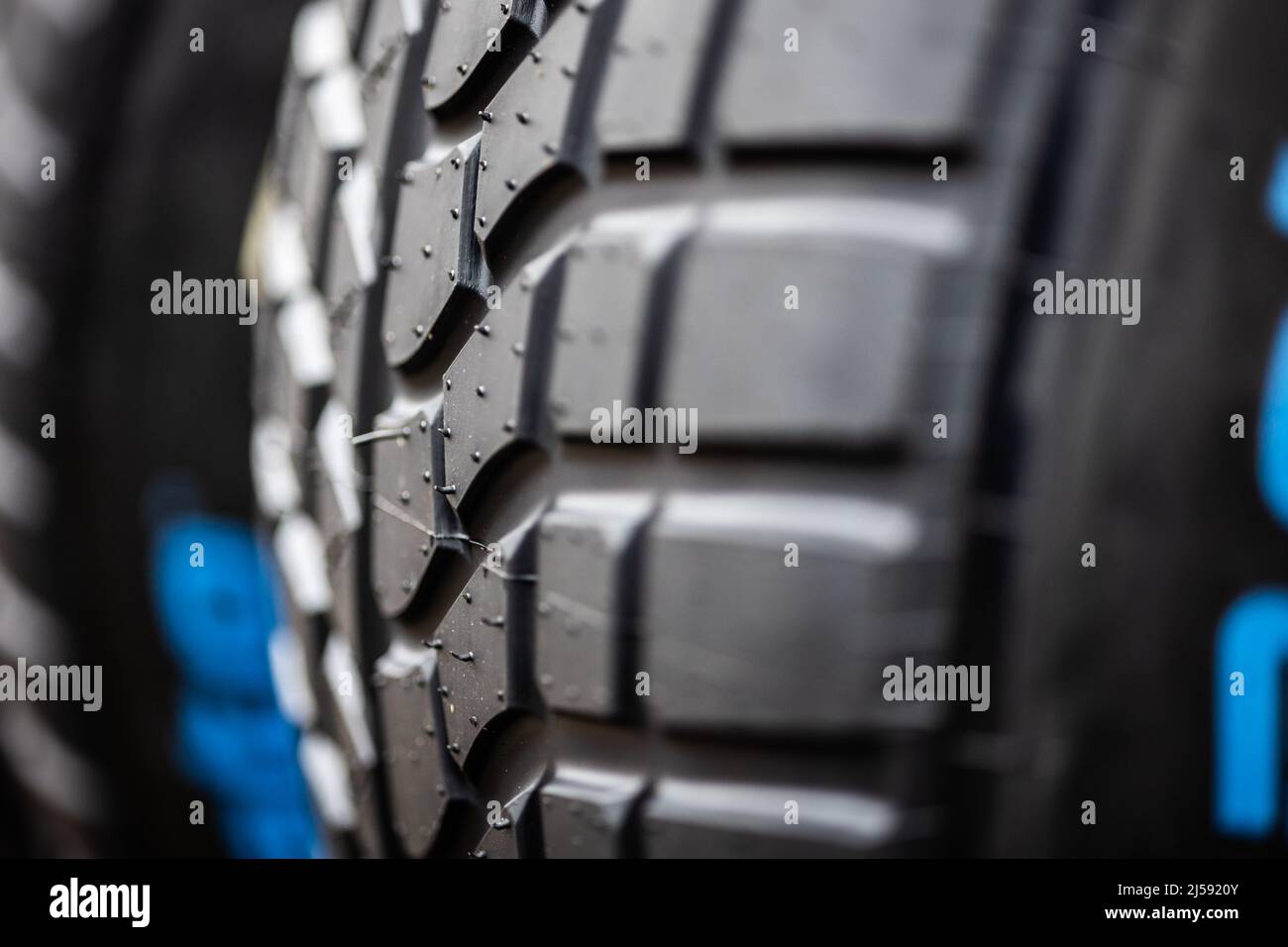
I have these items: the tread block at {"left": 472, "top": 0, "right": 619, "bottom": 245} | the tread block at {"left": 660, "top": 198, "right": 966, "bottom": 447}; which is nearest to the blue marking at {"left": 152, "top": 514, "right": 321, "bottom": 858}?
the tread block at {"left": 472, "top": 0, "right": 619, "bottom": 245}

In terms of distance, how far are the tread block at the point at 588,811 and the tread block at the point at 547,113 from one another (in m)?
0.31

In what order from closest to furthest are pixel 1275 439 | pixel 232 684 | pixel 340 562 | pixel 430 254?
pixel 1275 439 < pixel 430 254 < pixel 340 562 < pixel 232 684

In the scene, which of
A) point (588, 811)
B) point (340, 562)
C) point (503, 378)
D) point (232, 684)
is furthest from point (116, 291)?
point (588, 811)

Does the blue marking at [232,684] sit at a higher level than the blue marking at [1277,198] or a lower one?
lower

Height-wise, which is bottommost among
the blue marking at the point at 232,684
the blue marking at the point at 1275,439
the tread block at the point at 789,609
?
the blue marking at the point at 232,684

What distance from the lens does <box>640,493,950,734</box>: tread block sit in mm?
624

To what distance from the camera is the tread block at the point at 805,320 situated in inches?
24.2

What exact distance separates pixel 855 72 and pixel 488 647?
0.37 metres

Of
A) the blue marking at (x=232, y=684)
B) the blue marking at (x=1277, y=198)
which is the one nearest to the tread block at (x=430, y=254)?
the blue marking at (x=1277, y=198)

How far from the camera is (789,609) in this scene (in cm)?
64

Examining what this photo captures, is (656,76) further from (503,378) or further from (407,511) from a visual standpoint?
(407,511)

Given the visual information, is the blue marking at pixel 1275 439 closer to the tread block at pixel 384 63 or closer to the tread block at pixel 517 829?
the tread block at pixel 517 829
